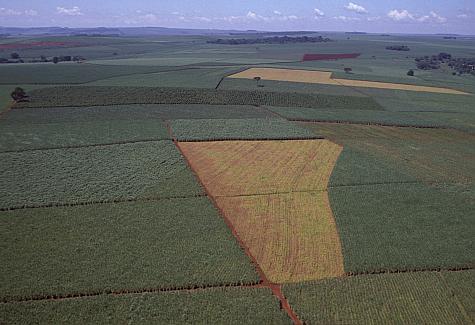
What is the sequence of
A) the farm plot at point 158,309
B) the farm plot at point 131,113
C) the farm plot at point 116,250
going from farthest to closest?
1. the farm plot at point 131,113
2. the farm plot at point 116,250
3. the farm plot at point 158,309

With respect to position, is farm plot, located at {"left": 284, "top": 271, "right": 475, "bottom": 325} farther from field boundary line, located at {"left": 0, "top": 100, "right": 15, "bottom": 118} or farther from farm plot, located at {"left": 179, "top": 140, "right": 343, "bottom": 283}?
field boundary line, located at {"left": 0, "top": 100, "right": 15, "bottom": 118}

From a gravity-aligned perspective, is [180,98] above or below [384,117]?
above

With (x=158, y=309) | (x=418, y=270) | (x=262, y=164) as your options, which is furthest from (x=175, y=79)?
(x=158, y=309)

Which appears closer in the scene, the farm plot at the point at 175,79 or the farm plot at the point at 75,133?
the farm plot at the point at 75,133

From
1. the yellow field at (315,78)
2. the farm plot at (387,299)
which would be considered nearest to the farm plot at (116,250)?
the farm plot at (387,299)

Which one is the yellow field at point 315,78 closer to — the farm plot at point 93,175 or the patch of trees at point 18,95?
the patch of trees at point 18,95

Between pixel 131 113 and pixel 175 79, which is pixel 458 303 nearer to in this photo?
pixel 131 113

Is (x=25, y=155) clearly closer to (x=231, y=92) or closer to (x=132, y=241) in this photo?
(x=132, y=241)
